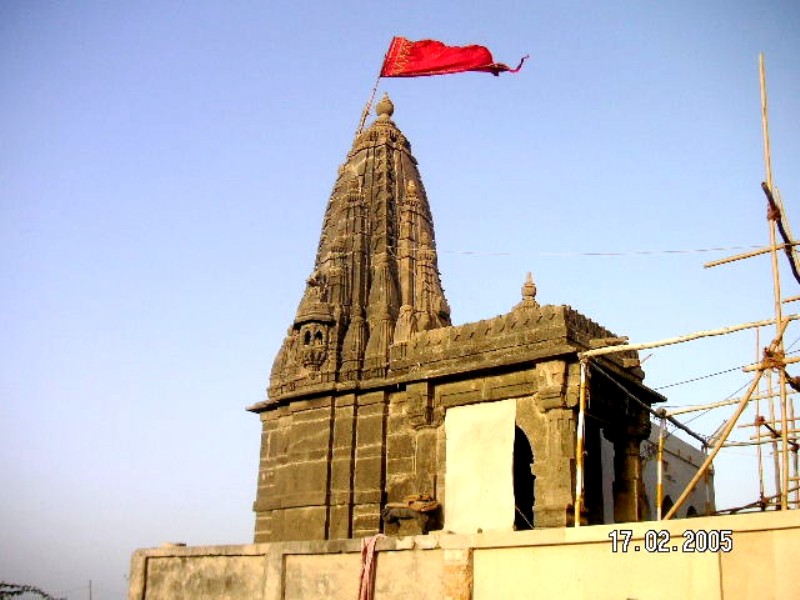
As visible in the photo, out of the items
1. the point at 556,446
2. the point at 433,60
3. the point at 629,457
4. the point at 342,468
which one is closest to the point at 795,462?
the point at 629,457

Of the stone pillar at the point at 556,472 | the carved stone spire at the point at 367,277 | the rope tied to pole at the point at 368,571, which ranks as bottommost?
the rope tied to pole at the point at 368,571

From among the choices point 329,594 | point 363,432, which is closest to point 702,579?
point 329,594

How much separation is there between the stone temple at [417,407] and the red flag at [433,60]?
3.03 meters

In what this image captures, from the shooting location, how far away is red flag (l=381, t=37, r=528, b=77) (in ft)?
70.7

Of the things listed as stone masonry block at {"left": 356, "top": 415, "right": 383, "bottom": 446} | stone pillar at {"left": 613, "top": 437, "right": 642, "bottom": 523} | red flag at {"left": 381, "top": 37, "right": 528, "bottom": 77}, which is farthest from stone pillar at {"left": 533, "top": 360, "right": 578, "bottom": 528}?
red flag at {"left": 381, "top": 37, "right": 528, "bottom": 77}

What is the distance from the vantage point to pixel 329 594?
47.2ft

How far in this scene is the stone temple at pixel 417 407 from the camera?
1608 centimetres

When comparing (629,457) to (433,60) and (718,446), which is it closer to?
(718,446)

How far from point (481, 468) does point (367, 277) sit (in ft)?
20.0

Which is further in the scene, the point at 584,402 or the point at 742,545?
the point at 584,402

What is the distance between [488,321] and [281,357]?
594 cm

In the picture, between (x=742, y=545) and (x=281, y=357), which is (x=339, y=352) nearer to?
(x=281, y=357)

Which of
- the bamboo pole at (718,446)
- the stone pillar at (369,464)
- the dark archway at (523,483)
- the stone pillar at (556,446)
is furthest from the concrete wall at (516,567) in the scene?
the dark archway at (523,483)

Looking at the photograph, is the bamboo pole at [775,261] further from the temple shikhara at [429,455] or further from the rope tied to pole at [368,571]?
the rope tied to pole at [368,571]
